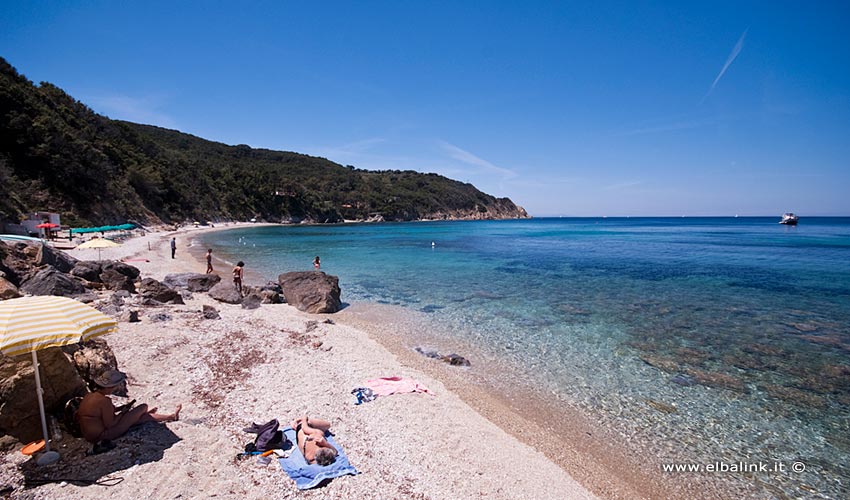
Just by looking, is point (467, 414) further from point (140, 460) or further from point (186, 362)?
point (186, 362)

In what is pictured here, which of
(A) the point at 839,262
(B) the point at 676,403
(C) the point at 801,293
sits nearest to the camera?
(B) the point at 676,403

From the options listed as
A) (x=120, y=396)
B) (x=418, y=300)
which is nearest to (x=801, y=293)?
(x=418, y=300)

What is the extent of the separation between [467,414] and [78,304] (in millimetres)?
6491

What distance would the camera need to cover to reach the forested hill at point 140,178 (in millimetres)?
39531

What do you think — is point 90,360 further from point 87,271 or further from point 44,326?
point 87,271

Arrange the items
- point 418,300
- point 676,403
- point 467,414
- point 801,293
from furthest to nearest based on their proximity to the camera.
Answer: point 801,293, point 418,300, point 676,403, point 467,414

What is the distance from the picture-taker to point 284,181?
402 ft

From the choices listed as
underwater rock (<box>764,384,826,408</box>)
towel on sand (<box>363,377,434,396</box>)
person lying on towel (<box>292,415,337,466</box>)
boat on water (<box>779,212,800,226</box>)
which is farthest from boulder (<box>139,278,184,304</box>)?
boat on water (<box>779,212,800,226</box>)

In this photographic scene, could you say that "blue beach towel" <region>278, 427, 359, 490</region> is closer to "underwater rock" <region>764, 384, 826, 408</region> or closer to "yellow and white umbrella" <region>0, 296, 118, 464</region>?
"yellow and white umbrella" <region>0, 296, 118, 464</region>

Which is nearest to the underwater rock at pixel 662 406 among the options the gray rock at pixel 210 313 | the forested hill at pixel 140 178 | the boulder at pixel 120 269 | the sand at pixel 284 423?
the sand at pixel 284 423

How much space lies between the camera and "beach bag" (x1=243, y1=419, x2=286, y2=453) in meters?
5.41

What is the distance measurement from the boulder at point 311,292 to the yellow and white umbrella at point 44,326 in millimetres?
9957

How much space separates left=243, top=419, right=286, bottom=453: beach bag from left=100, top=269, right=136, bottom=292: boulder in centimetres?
1334

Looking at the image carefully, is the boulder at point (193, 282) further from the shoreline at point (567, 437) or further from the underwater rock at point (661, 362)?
the underwater rock at point (661, 362)
